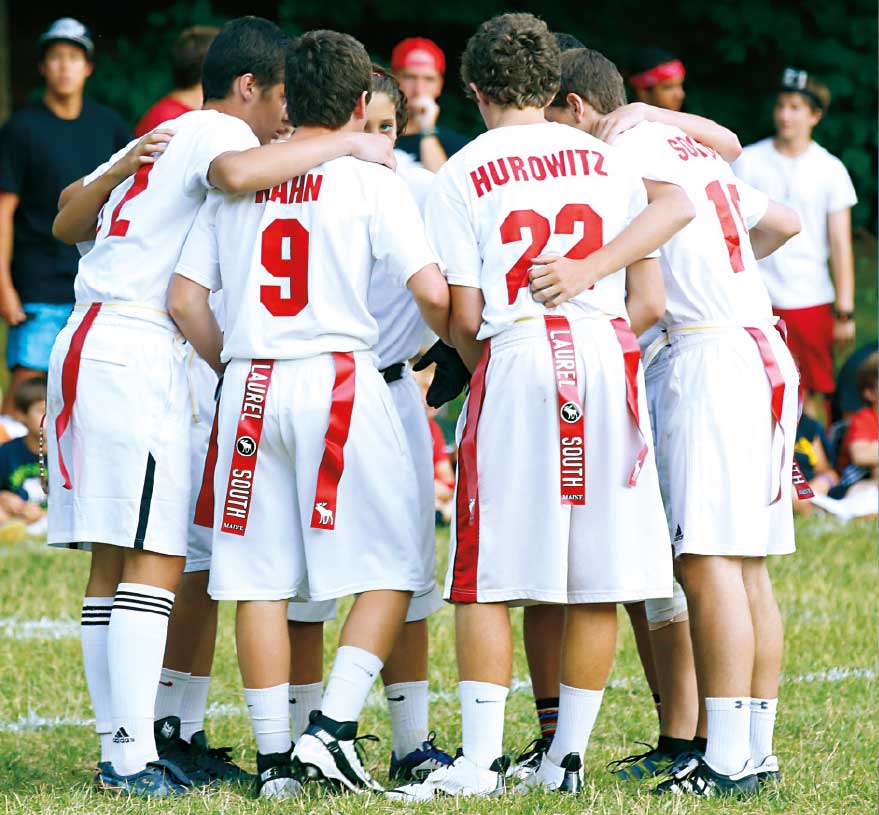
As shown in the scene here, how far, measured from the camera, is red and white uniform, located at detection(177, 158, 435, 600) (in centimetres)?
413

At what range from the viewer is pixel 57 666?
5.99m

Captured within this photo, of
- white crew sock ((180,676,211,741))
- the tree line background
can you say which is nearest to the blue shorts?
white crew sock ((180,676,211,741))

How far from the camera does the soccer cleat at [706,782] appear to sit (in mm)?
4078

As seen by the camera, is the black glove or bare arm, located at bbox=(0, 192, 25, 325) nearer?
the black glove

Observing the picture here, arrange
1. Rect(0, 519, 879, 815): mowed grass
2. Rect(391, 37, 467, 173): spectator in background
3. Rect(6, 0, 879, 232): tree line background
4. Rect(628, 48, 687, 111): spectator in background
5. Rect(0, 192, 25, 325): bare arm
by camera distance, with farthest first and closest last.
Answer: Rect(6, 0, 879, 232): tree line background → Rect(0, 192, 25, 325): bare arm → Rect(628, 48, 687, 111): spectator in background → Rect(391, 37, 467, 173): spectator in background → Rect(0, 519, 879, 815): mowed grass

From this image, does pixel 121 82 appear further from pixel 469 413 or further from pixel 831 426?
pixel 469 413

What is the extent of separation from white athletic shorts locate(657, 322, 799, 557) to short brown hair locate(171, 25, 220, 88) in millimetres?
2988

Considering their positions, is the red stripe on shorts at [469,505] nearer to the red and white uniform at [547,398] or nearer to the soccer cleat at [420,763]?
the red and white uniform at [547,398]

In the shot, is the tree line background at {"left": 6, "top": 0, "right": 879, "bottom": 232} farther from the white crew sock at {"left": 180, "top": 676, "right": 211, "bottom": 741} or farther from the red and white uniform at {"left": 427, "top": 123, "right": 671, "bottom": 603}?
the red and white uniform at {"left": 427, "top": 123, "right": 671, "bottom": 603}

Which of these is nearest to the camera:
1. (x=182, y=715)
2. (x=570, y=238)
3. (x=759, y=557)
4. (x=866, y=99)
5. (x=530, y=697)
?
(x=570, y=238)

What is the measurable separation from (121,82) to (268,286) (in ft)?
44.7

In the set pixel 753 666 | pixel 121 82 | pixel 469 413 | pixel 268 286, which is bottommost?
pixel 753 666

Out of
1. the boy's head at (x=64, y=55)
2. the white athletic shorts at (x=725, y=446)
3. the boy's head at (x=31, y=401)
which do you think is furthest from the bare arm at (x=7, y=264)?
the white athletic shorts at (x=725, y=446)

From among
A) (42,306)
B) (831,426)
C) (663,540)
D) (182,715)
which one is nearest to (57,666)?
(182,715)
